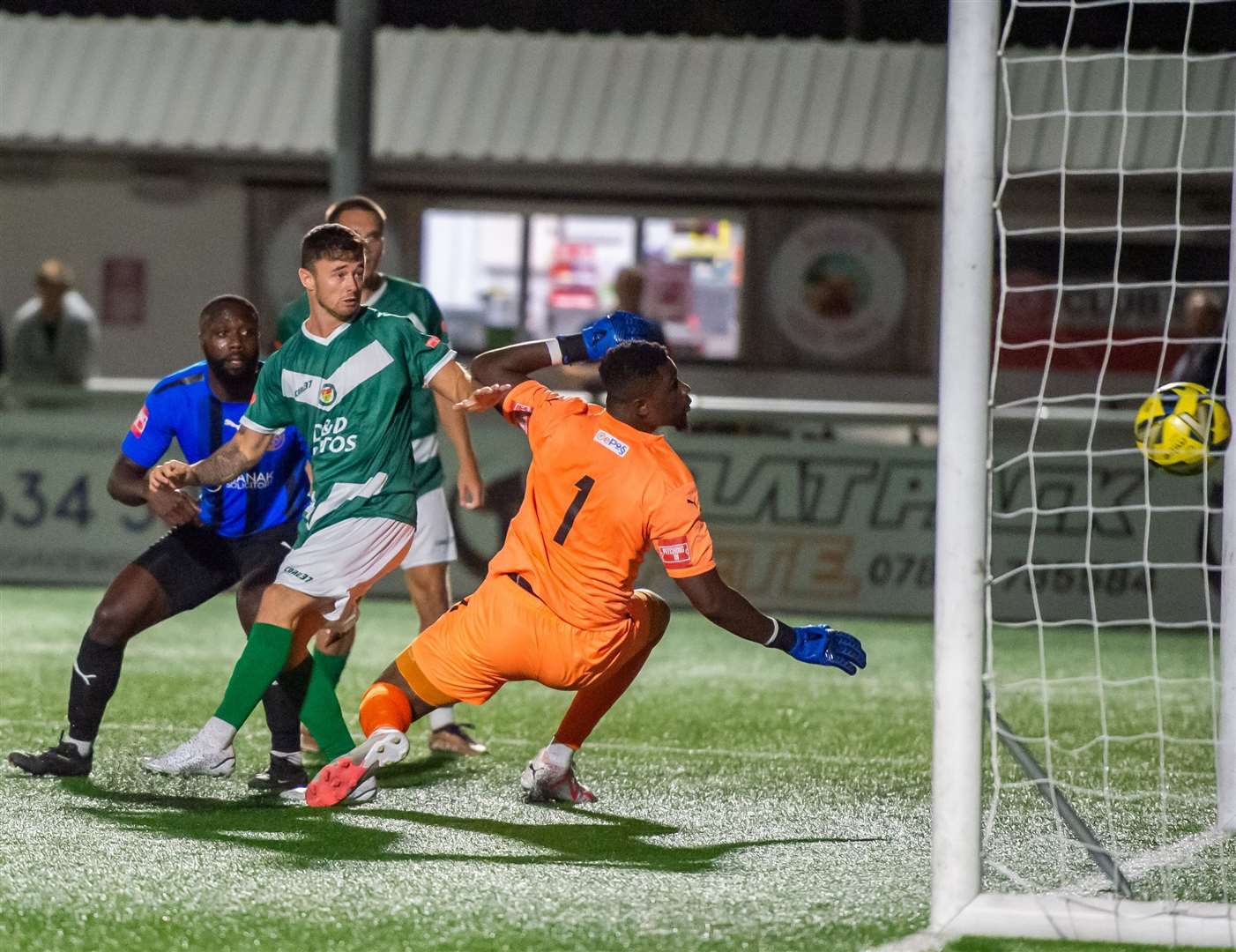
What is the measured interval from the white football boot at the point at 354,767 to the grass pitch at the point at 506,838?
145 mm

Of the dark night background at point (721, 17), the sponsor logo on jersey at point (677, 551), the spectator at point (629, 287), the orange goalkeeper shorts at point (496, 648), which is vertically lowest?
the orange goalkeeper shorts at point (496, 648)

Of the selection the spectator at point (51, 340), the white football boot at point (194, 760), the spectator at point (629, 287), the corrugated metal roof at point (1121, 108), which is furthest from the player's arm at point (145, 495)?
the corrugated metal roof at point (1121, 108)

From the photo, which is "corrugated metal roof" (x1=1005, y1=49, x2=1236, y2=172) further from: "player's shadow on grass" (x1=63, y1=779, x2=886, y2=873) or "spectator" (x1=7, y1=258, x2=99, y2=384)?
"player's shadow on grass" (x1=63, y1=779, x2=886, y2=873)

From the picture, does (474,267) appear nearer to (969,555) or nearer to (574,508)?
(574,508)

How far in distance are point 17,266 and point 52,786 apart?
12542mm

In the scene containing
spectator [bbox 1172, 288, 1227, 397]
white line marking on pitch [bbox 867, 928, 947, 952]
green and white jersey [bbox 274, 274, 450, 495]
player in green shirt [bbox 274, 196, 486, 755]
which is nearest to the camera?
white line marking on pitch [bbox 867, 928, 947, 952]

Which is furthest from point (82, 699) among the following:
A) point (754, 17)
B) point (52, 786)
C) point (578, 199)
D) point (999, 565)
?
point (754, 17)

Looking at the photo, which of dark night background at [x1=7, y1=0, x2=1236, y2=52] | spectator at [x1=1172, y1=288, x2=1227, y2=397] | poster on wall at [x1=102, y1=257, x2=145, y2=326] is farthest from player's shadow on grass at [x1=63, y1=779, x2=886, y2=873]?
dark night background at [x1=7, y1=0, x2=1236, y2=52]

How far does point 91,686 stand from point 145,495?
69 cm

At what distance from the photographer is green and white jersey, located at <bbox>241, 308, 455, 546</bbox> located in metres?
5.73

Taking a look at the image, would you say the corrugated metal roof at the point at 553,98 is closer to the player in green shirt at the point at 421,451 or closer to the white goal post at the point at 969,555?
the player in green shirt at the point at 421,451

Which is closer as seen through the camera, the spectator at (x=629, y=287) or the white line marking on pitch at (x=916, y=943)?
the white line marking on pitch at (x=916, y=943)

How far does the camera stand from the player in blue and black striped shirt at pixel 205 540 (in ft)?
20.1

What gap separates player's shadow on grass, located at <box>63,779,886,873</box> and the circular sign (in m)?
11.8
